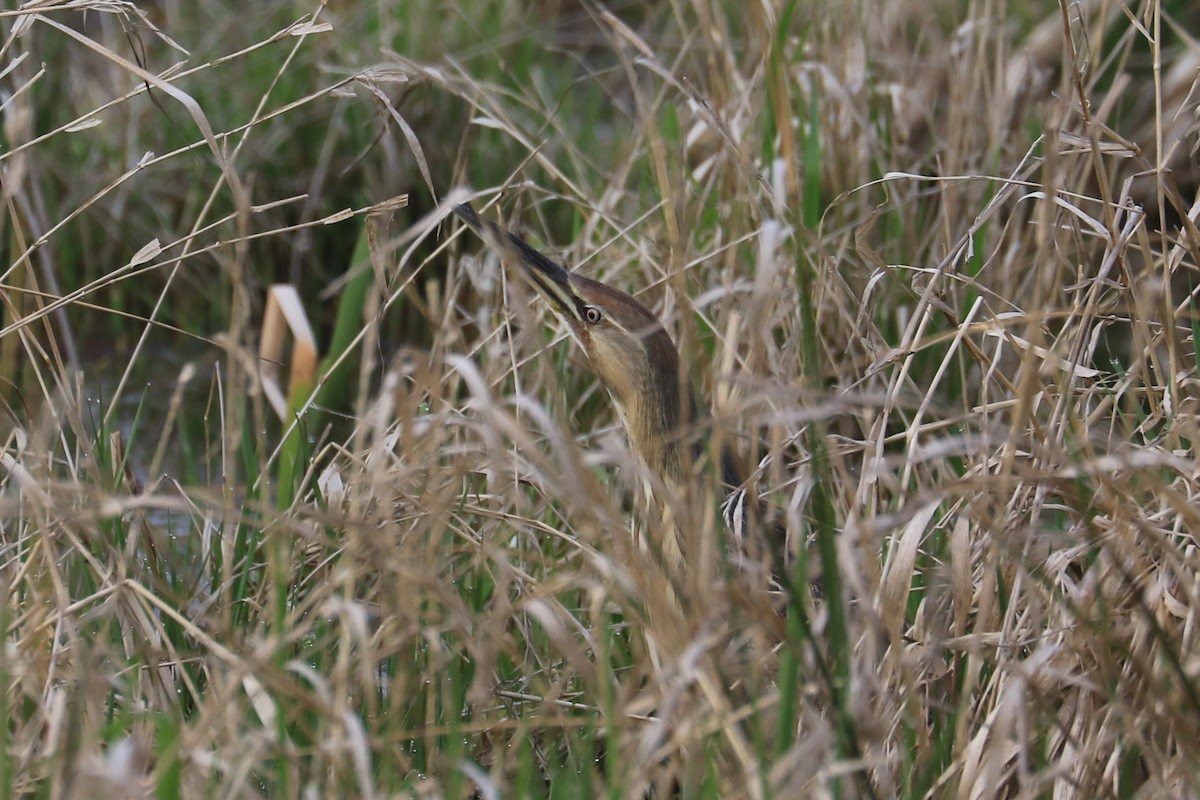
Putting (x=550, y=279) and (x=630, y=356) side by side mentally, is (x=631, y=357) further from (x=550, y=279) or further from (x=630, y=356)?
(x=550, y=279)

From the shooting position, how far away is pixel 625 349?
80.2 inches

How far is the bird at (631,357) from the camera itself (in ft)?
6.58

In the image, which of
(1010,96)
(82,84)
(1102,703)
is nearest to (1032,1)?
(1010,96)

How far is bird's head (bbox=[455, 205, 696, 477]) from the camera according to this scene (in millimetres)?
2008

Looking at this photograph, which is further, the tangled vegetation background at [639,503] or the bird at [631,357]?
the bird at [631,357]

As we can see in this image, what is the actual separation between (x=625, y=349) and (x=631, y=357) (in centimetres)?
1

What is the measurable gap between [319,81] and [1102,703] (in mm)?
2399

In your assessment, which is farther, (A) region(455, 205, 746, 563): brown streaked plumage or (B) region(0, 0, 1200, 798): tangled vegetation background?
(A) region(455, 205, 746, 563): brown streaked plumage

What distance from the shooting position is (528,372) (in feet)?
7.95

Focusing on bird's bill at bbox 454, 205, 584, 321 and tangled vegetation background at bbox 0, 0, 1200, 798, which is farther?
bird's bill at bbox 454, 205, 584, 321

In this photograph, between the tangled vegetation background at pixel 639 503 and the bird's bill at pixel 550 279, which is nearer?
the tangled vegetation background at pixel 639 503

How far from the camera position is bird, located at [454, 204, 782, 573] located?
79.0 inches

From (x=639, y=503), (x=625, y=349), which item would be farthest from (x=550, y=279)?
(x=639, y=503)

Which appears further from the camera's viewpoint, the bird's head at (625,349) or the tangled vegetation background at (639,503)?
the bird's head at (625,349)
